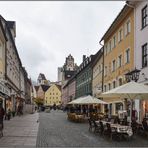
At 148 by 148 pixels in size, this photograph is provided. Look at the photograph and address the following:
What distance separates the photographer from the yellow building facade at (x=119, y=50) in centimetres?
2927

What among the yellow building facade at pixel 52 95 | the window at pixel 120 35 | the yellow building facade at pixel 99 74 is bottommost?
the yellow building facade at pixel 52 95

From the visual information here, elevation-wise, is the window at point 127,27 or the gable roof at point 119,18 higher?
the gable roof at point 119,18

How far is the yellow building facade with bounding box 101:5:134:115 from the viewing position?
2927 centimetres

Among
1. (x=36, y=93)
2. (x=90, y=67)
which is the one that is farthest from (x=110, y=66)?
(x=36, y=93)

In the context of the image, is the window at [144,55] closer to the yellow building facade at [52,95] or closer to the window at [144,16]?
the window at [144,16]

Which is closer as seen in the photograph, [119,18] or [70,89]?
[119,18]

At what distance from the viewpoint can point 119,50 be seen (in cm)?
3391

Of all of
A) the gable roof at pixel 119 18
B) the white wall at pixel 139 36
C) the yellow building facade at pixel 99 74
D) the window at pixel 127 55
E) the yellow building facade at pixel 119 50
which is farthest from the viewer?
the yellow building facade at pixel 99 74

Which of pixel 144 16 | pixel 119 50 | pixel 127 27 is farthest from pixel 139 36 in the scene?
pixel 119 50

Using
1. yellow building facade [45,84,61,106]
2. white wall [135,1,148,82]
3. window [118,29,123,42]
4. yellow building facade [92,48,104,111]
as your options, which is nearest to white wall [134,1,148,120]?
white wall [135,1,148,82]

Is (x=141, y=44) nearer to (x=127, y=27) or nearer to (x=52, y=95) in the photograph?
(x=127, y=27)

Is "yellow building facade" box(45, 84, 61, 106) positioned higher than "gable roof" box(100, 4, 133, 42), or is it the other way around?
"gable roof" box(100, 4, 133, 42)

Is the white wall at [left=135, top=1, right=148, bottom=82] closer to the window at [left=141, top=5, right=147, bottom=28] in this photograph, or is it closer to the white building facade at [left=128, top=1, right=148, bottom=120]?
the white building facade at [left=128, top=1, right=148, bottom=120]

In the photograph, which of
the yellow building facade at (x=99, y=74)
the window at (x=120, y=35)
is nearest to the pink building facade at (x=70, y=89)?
the yellow building facade at (x=99, y=74)
